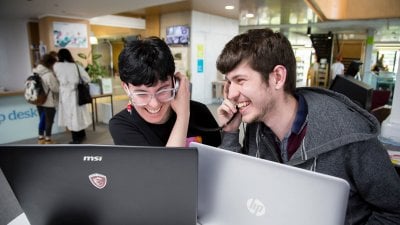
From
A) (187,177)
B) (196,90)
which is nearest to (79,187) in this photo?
(187,177)

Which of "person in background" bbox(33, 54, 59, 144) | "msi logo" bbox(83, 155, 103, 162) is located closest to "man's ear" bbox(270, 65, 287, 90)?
"msi logo" bbox(83, 155, 103, 162)

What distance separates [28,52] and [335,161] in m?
8.65

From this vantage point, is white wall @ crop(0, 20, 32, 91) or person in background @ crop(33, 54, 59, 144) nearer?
person in background @ crop(33, 54, 59, 144)

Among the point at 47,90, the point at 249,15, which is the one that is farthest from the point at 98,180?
the point at 249,15

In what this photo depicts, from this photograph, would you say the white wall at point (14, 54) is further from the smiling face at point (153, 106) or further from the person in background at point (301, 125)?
the person in background at point (301, 125)

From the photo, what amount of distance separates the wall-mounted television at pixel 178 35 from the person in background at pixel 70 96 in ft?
11.8

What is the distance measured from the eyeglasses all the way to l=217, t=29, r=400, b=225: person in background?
24 cm

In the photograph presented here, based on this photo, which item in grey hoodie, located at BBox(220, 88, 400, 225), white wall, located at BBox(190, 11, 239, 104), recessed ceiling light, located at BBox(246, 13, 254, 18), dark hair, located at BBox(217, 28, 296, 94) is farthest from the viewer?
white wall, located at BBox(190, 11, 239, 104)

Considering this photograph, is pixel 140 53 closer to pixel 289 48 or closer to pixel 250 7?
pixel 289 48

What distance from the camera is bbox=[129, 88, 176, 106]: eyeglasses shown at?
1.09 meters

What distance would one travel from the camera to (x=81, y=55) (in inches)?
258

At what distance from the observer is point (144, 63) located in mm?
1030

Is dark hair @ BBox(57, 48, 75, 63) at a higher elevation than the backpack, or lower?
higher

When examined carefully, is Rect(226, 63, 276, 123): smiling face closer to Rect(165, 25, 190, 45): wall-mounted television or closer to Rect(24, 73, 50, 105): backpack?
Rect(24, 73, 50, 105): backpack
